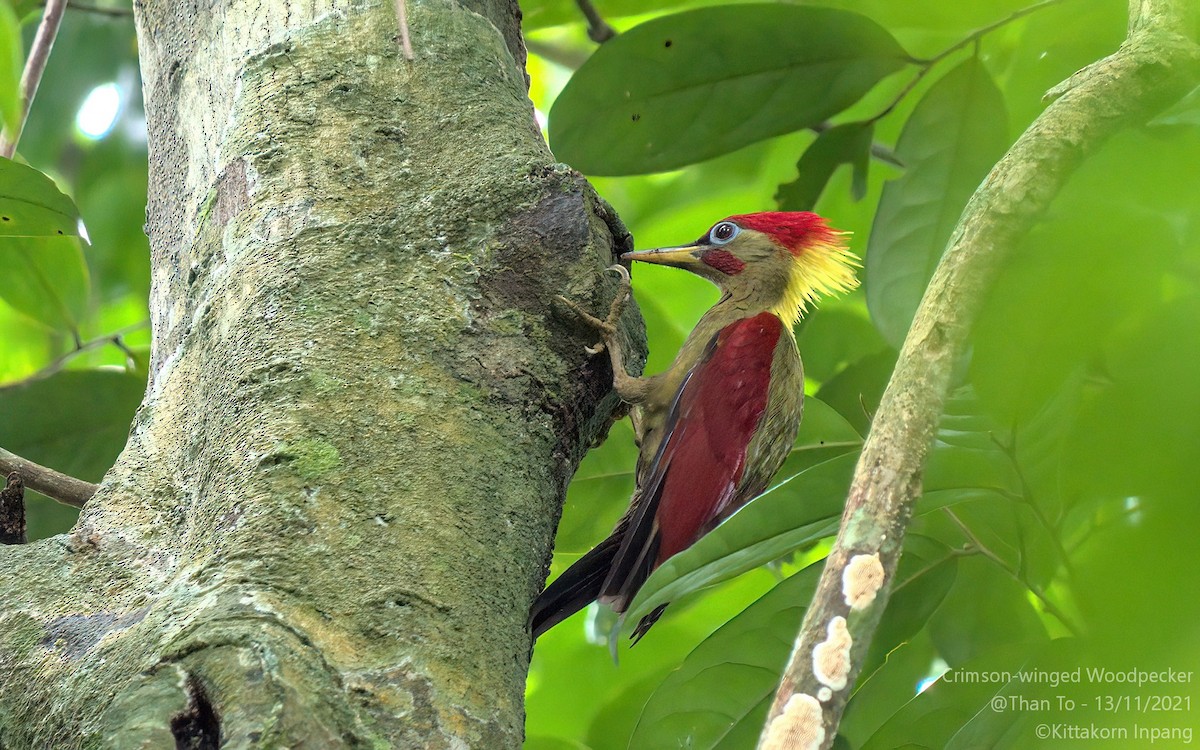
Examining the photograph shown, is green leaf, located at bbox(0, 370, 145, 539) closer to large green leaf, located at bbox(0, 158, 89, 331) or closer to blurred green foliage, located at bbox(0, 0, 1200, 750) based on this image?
blurred green foliage, located at bbox(0, 0, 1200, 750)

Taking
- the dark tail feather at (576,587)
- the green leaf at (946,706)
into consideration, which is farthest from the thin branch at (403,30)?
the green leaf at (946,706)

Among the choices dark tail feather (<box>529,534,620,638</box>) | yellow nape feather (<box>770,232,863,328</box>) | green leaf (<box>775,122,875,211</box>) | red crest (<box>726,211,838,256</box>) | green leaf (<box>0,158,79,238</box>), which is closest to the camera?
dark tail feather (<box>529,534,620,638</box>)

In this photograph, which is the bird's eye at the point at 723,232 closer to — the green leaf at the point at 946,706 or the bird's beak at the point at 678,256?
the bird's beak at the point at 678,256

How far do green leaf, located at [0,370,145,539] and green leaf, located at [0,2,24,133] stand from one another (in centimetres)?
75

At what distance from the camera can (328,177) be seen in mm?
1901

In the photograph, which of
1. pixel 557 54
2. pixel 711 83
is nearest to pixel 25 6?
pixel 557 54

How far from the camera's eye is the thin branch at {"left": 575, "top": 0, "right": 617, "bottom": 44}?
9.76 ft

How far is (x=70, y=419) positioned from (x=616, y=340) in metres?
1.48

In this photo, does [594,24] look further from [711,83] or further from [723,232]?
[723,232]

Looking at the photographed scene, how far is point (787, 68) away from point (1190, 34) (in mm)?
946

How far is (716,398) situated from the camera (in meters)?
2.77

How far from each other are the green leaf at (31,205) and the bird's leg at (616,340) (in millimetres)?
1168

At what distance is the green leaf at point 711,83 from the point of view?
2.56 m

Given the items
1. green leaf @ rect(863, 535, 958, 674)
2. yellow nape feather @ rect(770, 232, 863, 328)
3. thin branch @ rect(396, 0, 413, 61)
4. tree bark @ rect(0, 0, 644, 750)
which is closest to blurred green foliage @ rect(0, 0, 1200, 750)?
green leaf @ rect(863, 535, 958, 674)
